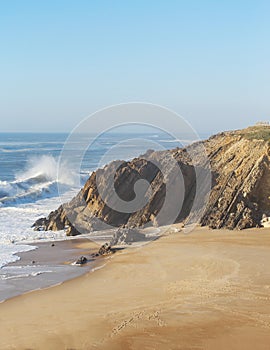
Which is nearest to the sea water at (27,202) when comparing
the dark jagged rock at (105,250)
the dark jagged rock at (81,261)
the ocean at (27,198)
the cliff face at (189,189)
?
the ocean at (27,198)

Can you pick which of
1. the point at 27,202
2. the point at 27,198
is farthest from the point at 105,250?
the point at 27,198

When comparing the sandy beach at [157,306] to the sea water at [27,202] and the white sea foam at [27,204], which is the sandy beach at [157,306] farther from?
the white sea foam at [27,204]

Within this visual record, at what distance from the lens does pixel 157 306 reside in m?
9.64

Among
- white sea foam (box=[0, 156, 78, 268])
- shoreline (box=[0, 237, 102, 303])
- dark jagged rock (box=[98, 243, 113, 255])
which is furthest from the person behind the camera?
white sea foam (box=[0, 156, 78, 268])

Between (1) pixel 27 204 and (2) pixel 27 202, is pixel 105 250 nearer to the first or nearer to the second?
(1) pixel 27 204

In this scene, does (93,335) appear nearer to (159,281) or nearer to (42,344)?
(42,344)

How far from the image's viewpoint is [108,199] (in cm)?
2205

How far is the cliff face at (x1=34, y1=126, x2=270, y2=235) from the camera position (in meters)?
18.0

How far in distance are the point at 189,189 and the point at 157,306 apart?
11742mm

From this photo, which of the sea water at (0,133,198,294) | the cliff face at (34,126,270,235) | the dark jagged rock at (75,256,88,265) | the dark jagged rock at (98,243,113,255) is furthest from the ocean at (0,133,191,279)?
the dark jagged rock at (98,243,113,255)

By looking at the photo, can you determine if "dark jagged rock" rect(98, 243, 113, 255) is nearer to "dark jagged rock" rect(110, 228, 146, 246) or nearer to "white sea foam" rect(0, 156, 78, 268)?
"dark jagged rock" rect(110, 228, 146, 246)

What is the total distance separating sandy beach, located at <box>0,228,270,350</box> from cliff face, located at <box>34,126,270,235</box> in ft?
12.1

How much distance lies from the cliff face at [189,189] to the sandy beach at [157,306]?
370 cm

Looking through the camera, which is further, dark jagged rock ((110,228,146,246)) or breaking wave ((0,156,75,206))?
breaking wave ((0,156,75,206))
